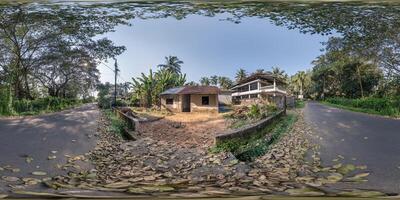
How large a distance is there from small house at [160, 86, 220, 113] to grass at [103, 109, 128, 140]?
23 centimetres

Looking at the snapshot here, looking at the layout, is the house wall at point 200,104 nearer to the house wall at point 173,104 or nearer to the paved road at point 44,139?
the house wall at point 173,104

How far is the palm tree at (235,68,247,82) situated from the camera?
5.69ft

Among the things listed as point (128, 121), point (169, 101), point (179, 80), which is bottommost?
point (128, 121)

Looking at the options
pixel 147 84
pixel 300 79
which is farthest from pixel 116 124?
pixel 300 79

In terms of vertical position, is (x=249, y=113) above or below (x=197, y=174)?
above

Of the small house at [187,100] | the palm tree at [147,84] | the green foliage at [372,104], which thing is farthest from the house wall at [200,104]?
the green foliage at [372,104]

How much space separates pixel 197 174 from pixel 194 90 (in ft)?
1.40

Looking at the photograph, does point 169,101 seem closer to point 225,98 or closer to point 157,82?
point 157,82

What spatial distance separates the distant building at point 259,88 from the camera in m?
1.78

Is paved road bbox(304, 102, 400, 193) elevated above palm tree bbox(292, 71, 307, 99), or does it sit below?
below

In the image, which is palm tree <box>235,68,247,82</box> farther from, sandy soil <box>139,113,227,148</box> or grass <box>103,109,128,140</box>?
grass <box>103,109,128,140</box>

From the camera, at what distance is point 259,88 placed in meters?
1.88

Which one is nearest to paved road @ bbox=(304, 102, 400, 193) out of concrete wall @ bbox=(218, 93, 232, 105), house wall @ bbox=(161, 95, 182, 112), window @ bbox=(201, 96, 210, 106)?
concrete wall @ bbox=(218, 93, 232, 105)

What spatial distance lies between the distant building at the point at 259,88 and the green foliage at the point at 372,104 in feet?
1.12
